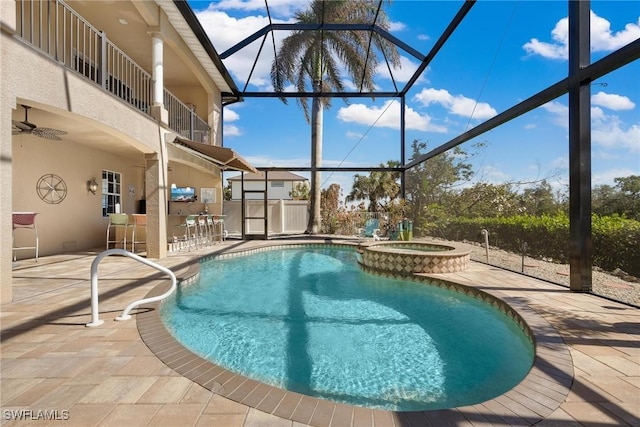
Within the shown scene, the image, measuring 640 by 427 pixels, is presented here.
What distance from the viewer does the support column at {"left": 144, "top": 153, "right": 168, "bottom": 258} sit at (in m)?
7.80

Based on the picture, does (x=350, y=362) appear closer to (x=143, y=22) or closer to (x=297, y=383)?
(x=297, y=383)

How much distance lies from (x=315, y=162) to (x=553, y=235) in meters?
10.5

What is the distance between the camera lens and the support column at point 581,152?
482 cm

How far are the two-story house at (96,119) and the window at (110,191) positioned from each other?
0.04 meters

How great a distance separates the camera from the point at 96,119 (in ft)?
18.9

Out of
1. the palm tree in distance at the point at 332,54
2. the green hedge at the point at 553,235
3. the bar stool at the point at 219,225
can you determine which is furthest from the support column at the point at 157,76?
the green hedge at the point at 553,235

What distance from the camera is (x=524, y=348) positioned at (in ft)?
11.3

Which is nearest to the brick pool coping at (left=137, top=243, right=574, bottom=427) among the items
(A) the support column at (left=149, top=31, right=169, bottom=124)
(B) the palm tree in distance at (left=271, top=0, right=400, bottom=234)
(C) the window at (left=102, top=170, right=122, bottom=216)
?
(A) the support column at (left=149, top=31, right=169, bottom=124)

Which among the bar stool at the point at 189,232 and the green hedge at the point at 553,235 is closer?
the green hedge at the point at 553,235

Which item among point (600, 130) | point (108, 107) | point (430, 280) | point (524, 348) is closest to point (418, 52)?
point (600, 130)

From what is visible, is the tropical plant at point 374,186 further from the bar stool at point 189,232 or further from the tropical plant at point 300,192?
the bar stool at point 189,232

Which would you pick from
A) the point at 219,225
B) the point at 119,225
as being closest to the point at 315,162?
the point at 219,225

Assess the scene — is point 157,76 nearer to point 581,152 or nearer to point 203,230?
point 203,230

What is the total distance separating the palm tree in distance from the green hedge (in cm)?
686
